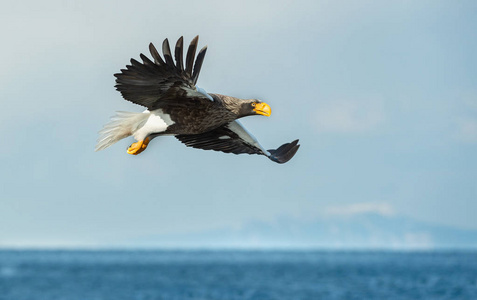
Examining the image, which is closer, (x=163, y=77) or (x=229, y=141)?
(x=163, y=77)

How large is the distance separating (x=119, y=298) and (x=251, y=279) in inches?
850

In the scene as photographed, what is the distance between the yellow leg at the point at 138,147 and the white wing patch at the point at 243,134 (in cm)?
144

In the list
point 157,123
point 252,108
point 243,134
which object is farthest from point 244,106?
point 157,123

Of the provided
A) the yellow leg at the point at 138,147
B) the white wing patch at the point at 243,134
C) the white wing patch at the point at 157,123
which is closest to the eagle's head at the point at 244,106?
the white wing patch at the point at 243,134

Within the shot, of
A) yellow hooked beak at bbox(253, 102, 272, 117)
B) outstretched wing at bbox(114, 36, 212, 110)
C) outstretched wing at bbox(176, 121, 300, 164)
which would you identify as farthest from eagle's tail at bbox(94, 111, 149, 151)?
yellow hooked beak at bbox(253, 102, 272, 117)

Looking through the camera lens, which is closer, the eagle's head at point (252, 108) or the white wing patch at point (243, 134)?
the eagle's head at point (252, 108)

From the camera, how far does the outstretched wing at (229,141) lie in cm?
986

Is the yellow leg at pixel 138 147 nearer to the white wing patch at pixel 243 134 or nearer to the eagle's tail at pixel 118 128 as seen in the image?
the eagle's tail at pixel 118 128

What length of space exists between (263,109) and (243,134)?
30.9 inches

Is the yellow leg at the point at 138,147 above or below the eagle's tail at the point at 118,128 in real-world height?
below

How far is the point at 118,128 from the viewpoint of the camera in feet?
29.5

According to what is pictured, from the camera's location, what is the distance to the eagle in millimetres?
8133

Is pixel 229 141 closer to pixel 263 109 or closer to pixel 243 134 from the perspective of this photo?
pixel 243 134

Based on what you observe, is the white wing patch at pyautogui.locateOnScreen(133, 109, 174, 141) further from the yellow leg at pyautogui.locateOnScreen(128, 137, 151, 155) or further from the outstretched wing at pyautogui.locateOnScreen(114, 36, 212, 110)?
the outstretched wing at pyautogui.locateOnScreen(114, 36, 212, 110)
